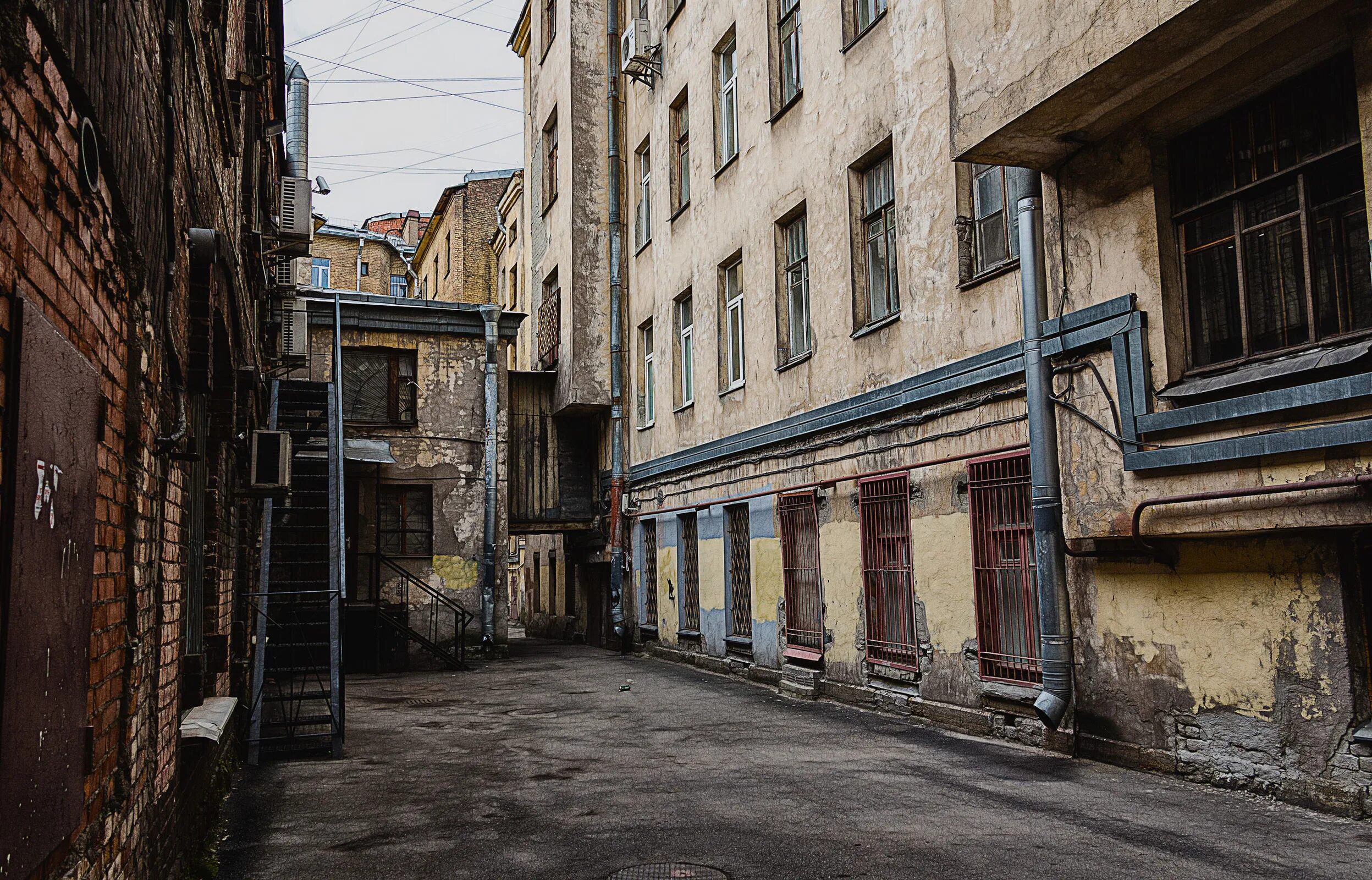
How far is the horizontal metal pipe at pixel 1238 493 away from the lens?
545cm

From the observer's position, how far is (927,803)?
6.28m

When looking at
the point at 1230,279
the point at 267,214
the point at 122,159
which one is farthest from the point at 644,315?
the point at 122,159

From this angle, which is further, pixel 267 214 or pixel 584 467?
pixel 584 467

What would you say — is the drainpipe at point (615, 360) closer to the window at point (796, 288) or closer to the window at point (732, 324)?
the window at point (732, 324)

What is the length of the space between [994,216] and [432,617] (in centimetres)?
1155

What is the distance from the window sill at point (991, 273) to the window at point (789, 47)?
4.32m

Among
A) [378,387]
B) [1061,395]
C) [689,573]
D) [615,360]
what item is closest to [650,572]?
[689,573]

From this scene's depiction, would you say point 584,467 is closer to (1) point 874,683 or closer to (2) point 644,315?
(2) point 644,315

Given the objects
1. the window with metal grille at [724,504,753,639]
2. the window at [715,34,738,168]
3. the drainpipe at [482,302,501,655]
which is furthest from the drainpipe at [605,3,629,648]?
the window with metal grille at [724,504,753,639]

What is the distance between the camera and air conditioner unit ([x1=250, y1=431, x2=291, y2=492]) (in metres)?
7.85

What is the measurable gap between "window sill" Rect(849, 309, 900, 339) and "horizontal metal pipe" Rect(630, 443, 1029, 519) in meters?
1.40

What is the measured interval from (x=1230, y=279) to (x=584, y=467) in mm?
14274

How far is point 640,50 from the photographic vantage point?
682 inches

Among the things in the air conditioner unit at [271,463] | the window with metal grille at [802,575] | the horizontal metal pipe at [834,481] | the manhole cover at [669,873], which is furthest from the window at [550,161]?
the manhole cover at [669,873]
